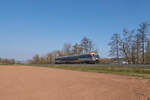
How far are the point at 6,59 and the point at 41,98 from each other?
281 ft

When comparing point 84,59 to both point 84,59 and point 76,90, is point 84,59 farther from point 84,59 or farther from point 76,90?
point 76,90

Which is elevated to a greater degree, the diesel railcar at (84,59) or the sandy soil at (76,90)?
the diesel railcar at (84,59)

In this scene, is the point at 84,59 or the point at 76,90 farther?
the point at 84,59

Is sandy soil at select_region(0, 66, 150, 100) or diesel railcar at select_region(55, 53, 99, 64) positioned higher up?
diesel railcar at select_region(55, 53, 99, 64)

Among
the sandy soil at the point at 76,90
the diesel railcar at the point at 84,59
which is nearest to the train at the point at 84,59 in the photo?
the diesel railcar at the point at 84,59

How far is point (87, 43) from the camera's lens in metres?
57.6

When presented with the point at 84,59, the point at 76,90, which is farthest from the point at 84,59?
the point at 76,90

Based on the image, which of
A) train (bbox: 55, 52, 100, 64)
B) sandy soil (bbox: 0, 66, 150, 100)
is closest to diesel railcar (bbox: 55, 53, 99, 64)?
train (bbox: 55, 52, 100, 64)

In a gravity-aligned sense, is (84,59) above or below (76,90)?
above

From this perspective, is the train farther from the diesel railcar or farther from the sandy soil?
the sandy soil

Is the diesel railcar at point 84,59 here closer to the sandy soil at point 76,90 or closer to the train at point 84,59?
the train at point 84,59

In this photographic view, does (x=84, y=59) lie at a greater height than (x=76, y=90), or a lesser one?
greater

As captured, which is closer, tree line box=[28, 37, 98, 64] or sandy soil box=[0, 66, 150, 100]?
sandy soil box=[0, 66, 150, 100]

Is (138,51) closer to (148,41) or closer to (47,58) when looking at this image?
(148,41)
